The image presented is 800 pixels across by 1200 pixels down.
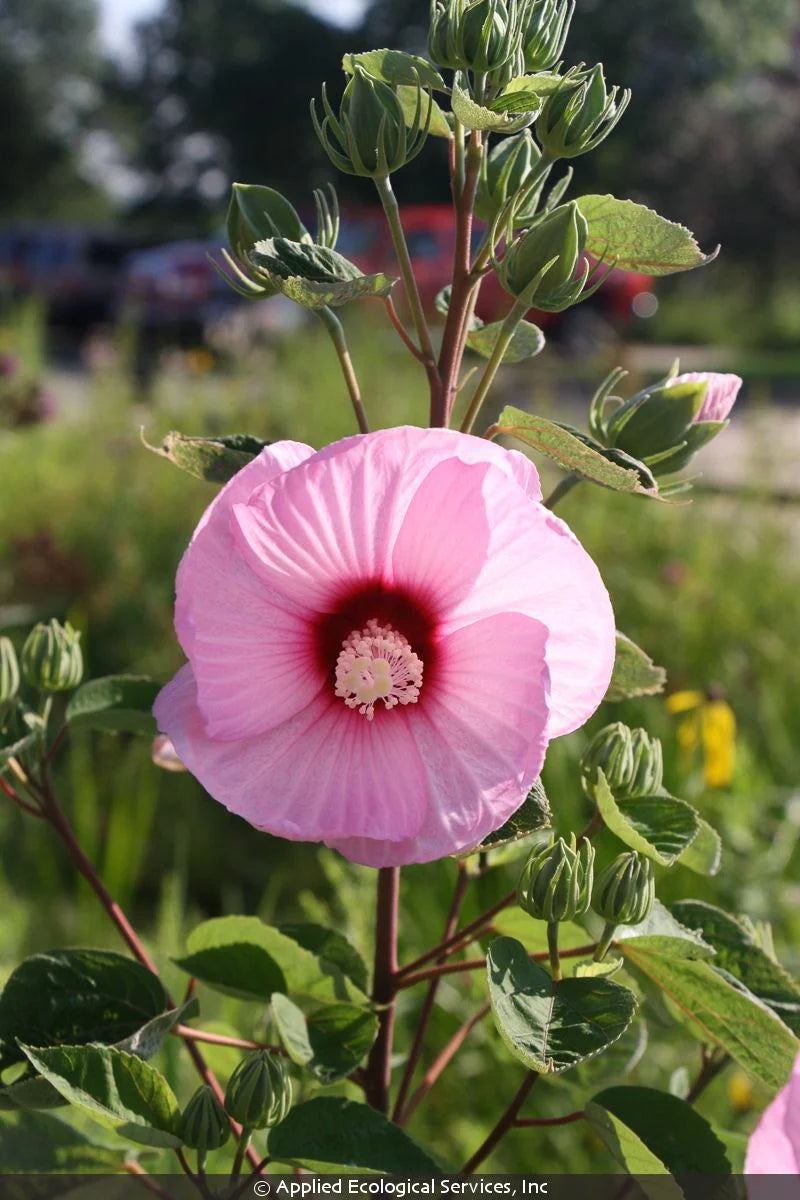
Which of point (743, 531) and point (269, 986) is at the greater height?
point (269, 986)

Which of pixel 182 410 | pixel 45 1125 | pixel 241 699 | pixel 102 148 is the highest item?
pixel 241 699

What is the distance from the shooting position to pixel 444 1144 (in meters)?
1.51

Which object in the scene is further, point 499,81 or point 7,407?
point 7,407

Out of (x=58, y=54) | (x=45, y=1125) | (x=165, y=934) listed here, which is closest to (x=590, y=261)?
(x=45, y=1125)

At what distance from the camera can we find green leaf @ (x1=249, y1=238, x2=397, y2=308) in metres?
0.49

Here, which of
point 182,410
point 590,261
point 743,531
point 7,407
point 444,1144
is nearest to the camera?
point 590,261

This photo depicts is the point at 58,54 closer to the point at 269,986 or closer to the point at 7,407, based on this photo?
the point at 7,407

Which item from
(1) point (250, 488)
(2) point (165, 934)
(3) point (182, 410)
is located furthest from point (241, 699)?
(3) point (182, 410)

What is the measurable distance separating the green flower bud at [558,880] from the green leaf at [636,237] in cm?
27

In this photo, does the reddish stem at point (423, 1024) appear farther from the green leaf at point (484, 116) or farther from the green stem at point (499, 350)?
the green leaf at point (484, 116)

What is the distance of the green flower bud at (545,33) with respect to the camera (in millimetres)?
553

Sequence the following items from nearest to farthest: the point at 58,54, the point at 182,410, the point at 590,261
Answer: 1. the point at 590,261
2. the point at 182,410
3. the point at 58,54

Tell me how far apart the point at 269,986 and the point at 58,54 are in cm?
2248

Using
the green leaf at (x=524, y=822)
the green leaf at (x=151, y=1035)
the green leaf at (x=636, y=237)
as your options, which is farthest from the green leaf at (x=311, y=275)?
the green leaf at (x=151, y=1035)
